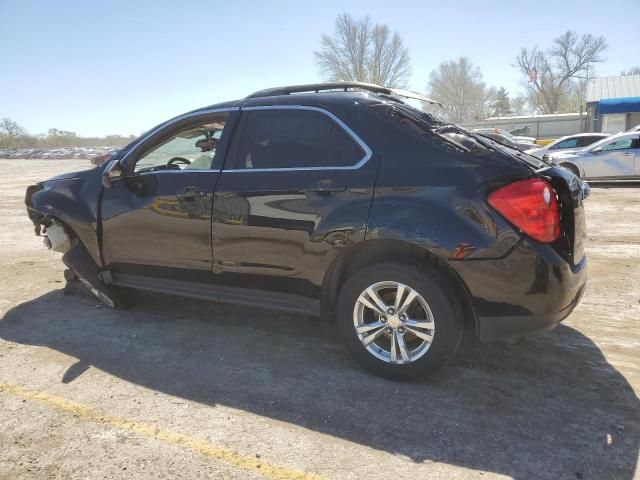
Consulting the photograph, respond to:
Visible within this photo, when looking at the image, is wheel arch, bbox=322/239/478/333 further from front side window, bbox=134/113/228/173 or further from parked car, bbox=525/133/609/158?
parked car, bbox=525/133/609/158

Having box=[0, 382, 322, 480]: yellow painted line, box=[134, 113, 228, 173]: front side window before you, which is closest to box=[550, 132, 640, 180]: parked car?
box=[134, 113, 228, 173]: front side window

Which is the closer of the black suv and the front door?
the black suv

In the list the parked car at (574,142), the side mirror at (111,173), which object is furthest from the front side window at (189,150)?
the parked car at (574,142)

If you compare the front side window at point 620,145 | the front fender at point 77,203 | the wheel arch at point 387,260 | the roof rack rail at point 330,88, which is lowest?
the wheel arch at point 387,260

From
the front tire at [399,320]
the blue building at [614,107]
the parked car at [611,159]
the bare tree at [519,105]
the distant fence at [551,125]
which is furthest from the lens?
the bare tree at [519,105]

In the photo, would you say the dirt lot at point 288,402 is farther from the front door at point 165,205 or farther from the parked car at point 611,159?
the parked car at point 611,159

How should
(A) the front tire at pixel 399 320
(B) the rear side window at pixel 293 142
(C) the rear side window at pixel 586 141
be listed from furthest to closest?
(C) the rear side window at pixel 586 141 < (B) the rear side window at pixel 293 142 < (A) the front tire at pixel 399 320

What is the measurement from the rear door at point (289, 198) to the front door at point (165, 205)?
0.16m

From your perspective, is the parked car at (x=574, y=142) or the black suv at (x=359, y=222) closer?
the black suv at (x=359, y=222)

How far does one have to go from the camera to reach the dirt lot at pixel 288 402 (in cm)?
257

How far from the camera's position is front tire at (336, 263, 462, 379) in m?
3.08

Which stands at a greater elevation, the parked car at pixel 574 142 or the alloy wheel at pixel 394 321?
the parked car at pixel 574 142

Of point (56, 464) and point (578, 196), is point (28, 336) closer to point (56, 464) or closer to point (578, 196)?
point (56, 464)

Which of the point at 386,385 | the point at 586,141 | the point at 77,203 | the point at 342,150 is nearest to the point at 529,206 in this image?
the point at 342,150
